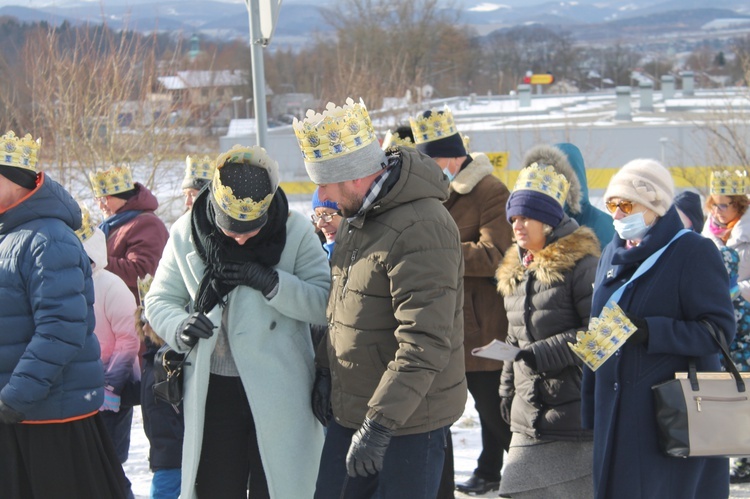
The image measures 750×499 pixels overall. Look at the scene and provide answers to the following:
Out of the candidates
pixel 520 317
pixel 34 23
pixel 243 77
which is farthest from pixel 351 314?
pixel 243 77

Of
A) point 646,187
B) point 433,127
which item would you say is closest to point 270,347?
point 646,187

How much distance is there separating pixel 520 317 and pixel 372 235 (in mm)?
1277

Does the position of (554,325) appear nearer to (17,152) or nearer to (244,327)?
(244,327)

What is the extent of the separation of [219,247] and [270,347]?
0.44m

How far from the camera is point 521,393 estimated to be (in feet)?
14.4

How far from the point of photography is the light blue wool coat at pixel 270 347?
3771 mm

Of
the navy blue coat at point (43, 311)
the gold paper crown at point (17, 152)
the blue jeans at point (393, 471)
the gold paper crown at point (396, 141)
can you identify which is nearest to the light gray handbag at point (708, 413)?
the blue jeans at point (393, 471)

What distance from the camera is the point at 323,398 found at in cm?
385

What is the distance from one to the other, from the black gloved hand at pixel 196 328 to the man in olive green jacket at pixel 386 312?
1.55 ft

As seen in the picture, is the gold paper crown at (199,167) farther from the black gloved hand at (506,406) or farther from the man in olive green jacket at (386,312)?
the man in olive green jacket at (386,312)

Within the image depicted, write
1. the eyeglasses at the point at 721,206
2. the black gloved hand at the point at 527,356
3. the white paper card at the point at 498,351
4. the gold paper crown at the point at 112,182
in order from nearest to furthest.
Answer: the white paper card at the point at 498,351
the black gloved hand at the point at 527,356
the gold paper crown at the point at 112,182
the eyeglasses at the point at 721,206

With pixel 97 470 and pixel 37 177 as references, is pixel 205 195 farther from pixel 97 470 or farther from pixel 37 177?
pixel 97 470

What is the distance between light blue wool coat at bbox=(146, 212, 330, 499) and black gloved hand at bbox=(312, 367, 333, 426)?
0.06 metres

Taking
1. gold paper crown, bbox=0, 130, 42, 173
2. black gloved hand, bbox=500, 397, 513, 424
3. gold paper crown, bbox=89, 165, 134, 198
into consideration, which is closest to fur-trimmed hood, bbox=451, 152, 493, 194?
black gloved hand, bbox=500, 397, 513, 424
